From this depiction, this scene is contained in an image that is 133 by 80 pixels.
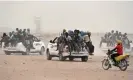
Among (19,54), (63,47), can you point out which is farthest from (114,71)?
(19,54)

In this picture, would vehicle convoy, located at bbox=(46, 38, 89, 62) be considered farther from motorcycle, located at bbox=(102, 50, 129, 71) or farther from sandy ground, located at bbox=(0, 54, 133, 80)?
motorcycle, located at bbox=(102, 50, 129, 71)

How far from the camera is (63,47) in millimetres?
6941

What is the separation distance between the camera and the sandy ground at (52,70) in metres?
6.56

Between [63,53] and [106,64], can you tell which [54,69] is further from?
[106,64]

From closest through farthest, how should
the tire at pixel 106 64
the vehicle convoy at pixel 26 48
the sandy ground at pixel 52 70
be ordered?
the sandy ground at pixel 52 70, the tire at pixel 106 64, the vehicle convoy at pixel 26 48

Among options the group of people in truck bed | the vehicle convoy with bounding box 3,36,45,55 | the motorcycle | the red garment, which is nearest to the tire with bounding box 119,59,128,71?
the motorcycle

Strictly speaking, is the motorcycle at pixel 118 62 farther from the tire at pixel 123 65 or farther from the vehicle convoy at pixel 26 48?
the vehicle convoy at pixel 26 48

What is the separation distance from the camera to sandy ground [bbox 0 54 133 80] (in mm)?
6559

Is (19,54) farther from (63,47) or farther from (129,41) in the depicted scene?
(129,41)

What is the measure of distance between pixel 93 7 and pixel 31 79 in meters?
1.13

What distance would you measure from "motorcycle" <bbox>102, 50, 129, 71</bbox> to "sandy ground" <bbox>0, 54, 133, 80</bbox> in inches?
2.0

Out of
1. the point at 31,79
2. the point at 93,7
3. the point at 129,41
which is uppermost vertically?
the point at 93,7

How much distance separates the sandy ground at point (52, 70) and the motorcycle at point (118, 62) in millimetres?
50

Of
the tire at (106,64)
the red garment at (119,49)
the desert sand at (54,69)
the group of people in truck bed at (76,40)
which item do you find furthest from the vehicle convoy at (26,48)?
the red garment at (119,49)
